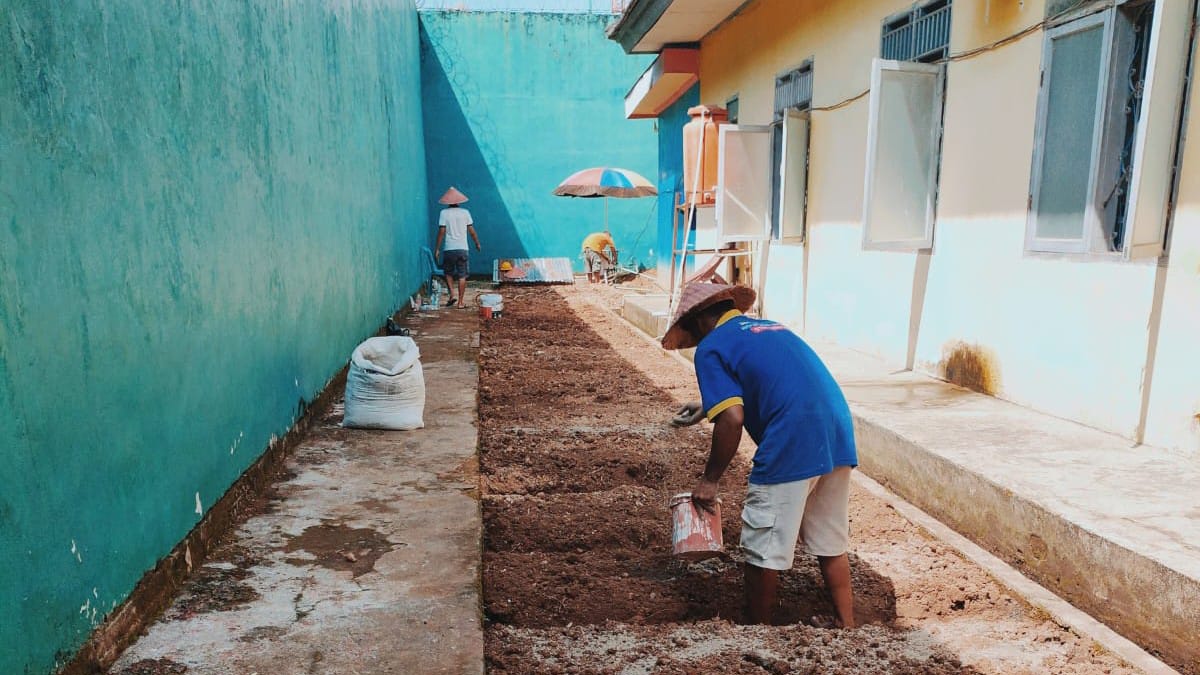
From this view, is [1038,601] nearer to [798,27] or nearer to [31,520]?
[31,520]

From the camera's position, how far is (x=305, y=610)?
8.31 feet

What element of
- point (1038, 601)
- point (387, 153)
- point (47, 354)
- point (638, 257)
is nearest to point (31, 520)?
point (47, 354)

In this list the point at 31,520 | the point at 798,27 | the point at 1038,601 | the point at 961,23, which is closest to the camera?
the point at 31,520

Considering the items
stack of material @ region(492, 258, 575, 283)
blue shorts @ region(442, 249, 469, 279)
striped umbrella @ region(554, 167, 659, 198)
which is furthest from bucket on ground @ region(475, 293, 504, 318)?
stack of material @ region(492, 258, 575, 283)

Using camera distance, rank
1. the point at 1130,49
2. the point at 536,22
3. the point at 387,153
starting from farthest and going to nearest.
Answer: the point at 536,22 < the point at 387,153 < the point at 1130,49

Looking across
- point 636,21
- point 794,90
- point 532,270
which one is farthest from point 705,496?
point 532,270

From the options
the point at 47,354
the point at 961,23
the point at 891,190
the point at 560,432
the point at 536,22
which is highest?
the point at 536,22

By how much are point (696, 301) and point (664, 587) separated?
47.7 inches

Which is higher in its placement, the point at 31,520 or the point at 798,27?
the point at 798,27

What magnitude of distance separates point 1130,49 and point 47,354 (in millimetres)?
4654

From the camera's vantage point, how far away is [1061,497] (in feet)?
10.2

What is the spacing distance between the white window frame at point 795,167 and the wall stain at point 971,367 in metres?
2.62

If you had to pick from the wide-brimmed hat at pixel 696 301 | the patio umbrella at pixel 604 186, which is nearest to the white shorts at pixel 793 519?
the wide-brimmed hat at pixel 696 301

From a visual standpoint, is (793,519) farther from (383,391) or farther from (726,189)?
(726,189)
